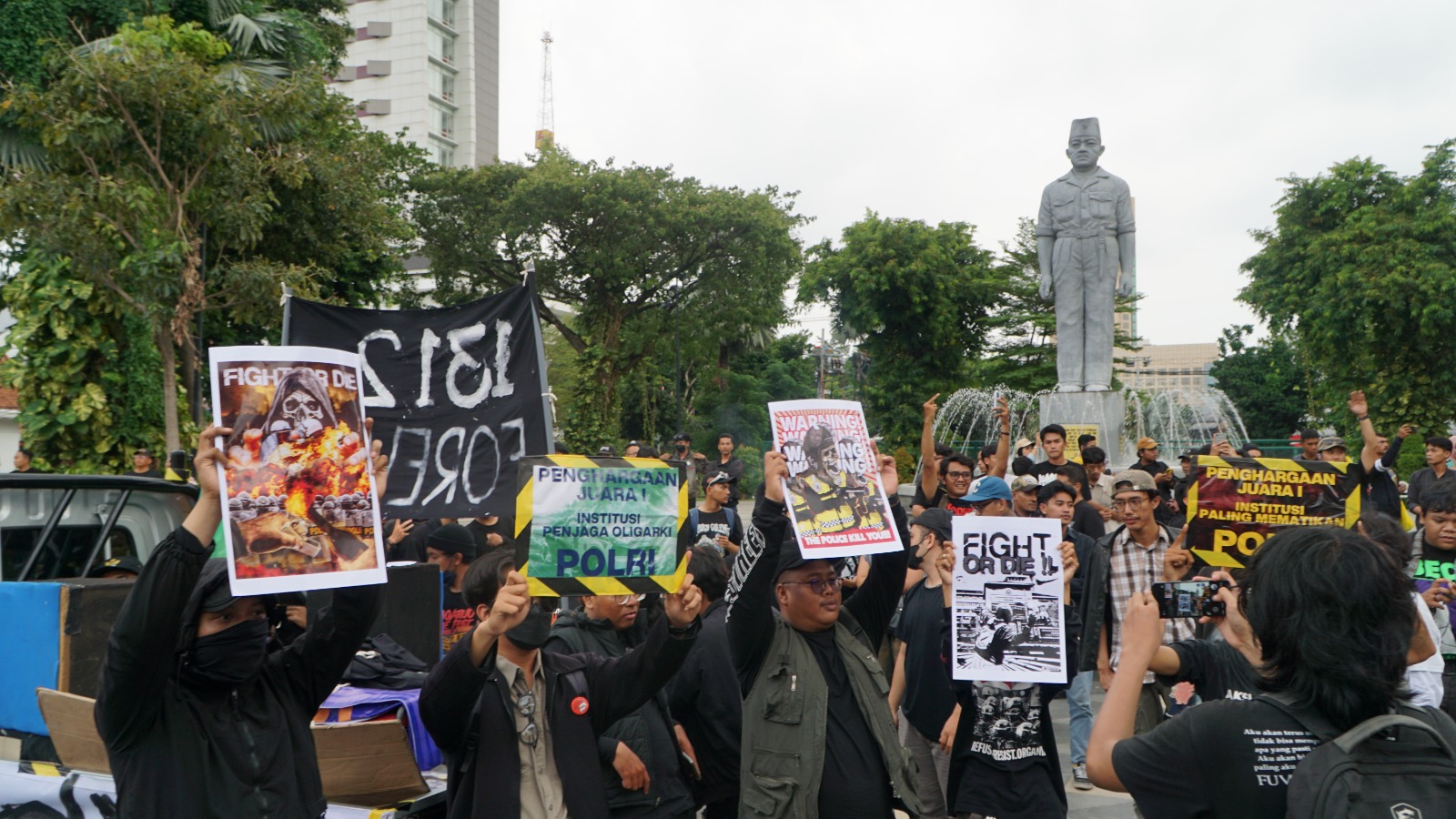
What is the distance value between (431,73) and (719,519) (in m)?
74.3

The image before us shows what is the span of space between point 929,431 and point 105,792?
12.6 ft

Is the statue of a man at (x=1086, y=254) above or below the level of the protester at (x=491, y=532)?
above

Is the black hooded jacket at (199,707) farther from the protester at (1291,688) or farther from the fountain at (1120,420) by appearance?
the fountain at (1120,420)

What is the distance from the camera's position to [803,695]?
4035 millimetres

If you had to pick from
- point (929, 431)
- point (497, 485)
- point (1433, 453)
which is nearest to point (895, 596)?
point (929, 431)

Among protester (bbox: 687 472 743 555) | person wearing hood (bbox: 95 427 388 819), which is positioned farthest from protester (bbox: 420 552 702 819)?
protester (bbox: 687 472 743 555)

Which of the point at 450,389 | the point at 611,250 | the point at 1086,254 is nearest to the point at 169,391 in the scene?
the point at 450,389

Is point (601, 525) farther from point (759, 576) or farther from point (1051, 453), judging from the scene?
point (1051, 453)

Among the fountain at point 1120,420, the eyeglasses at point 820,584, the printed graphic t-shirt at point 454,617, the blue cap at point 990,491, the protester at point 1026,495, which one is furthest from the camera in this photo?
the fountain at point 1120,420

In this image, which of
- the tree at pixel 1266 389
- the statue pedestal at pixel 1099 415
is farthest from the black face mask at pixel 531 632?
the tree at pixel 1266 389

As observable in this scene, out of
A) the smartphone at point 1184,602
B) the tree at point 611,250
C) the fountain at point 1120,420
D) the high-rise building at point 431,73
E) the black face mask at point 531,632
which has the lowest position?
the black face mask at point 531,632

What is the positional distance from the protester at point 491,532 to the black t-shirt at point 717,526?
4.83ft

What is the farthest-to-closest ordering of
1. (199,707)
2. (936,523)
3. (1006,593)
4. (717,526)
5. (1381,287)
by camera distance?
(1381,287)
(717,526)
(936,523)
(1006,593)
(199,707)

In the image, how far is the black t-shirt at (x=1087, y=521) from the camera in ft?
27.1
